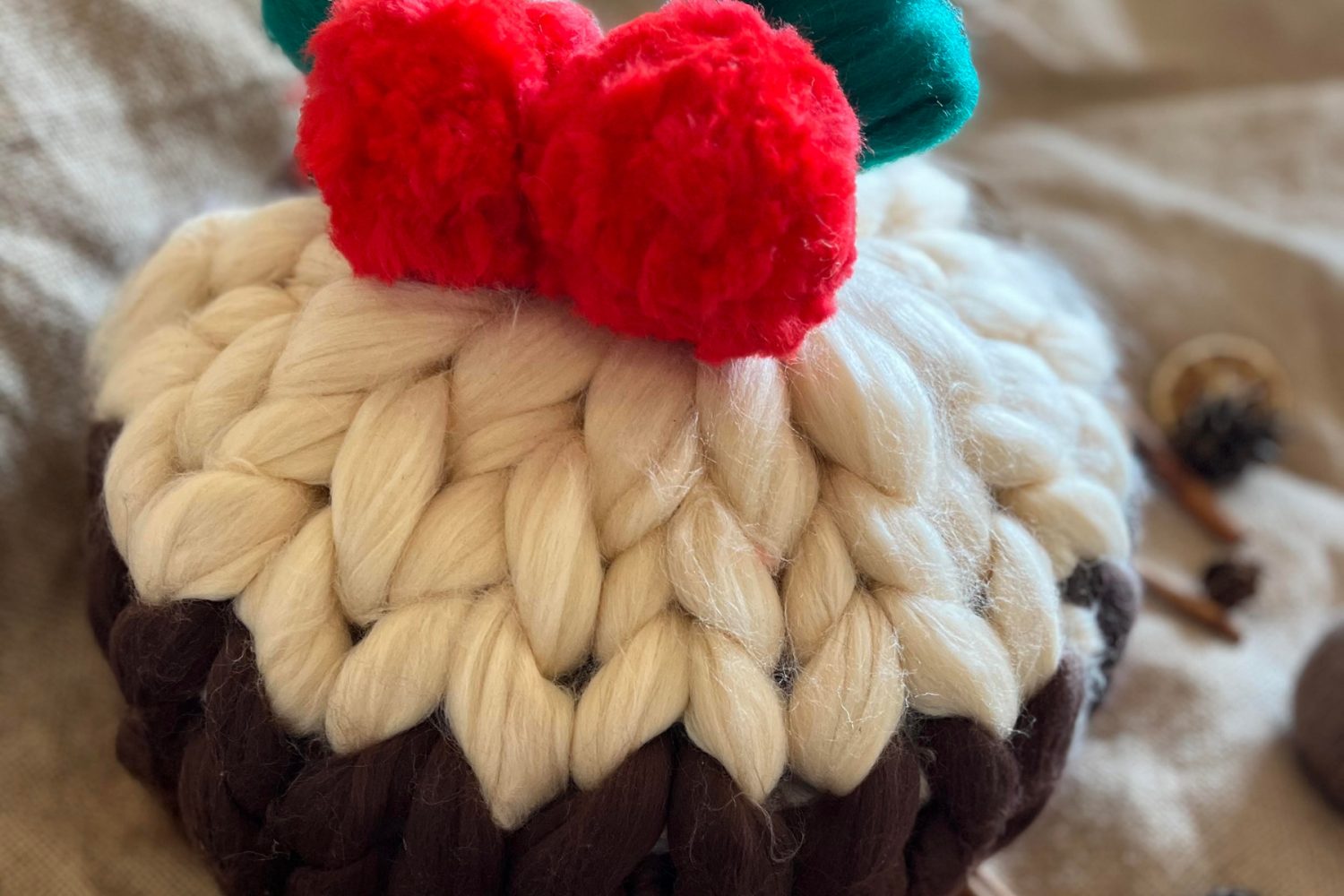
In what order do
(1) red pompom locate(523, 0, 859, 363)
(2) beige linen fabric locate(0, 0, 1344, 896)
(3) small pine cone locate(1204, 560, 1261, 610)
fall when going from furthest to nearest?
(3) small pine cone locate(1204, 560, 1261, 610) < (2) beige linen fabric locate(0, 0, 1344, 896) < (1) red pompom locate(523, 0, 859, 363)

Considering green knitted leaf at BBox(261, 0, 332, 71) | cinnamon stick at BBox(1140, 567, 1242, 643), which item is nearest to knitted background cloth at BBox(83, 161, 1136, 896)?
green knitted leaf at BBox(261, 0, 332, 71)

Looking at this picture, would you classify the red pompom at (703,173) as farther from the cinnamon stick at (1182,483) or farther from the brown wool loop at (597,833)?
the cinnamon stick at (1182,483)

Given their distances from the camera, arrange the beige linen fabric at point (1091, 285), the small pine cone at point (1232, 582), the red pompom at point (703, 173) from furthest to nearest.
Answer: the small pine cone at point (1232, 582)
the beige linen fabric at point (1091, 285)
the red pompom at point (703, 173)

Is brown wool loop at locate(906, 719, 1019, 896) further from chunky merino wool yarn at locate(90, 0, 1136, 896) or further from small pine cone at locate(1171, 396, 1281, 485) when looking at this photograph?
small pine cone at locate(1171, 396, 1281, 485)

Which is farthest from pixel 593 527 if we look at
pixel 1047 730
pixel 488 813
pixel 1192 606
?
pixel 1192 606

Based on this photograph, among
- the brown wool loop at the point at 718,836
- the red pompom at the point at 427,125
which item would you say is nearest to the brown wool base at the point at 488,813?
the brown wool loop at the point at 718,836

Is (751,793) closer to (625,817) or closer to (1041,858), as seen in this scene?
(625,817)

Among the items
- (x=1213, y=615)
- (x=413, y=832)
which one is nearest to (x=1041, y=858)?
(x=1213, y=615)
